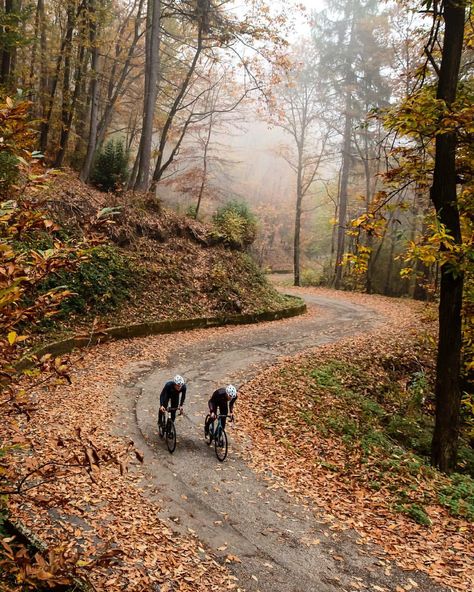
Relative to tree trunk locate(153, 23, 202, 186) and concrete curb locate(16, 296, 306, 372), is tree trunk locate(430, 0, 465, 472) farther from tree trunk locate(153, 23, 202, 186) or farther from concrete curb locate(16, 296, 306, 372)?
tree trunk locate(153, 23, 202, 186)

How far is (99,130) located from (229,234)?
9.23 meters

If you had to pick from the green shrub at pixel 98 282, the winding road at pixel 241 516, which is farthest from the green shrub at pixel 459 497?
the green shrub at pixel 98 282

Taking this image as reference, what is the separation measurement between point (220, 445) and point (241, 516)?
1792 mm

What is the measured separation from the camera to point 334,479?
27.0ft

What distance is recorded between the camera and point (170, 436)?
27.4 ft

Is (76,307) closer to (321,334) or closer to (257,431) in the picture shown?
(257,431)

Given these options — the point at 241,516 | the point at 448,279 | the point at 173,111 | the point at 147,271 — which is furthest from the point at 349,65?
the point at 241,516

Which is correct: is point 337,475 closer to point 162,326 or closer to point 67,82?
point 162,326

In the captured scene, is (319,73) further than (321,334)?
Yes

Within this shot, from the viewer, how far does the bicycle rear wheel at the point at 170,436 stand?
324 inches

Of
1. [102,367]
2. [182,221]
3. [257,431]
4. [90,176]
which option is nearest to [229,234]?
[182,221]

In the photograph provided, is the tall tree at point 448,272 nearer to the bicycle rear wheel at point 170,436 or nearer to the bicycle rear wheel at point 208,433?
the bicycle rear wheel at point 208,433

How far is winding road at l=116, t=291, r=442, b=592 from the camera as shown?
18.6ft

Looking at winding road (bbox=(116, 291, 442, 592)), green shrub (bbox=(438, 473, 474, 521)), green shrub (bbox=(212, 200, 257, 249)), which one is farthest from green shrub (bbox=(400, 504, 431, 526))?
green shrub (bbox=(212, 200, 257, 249))
